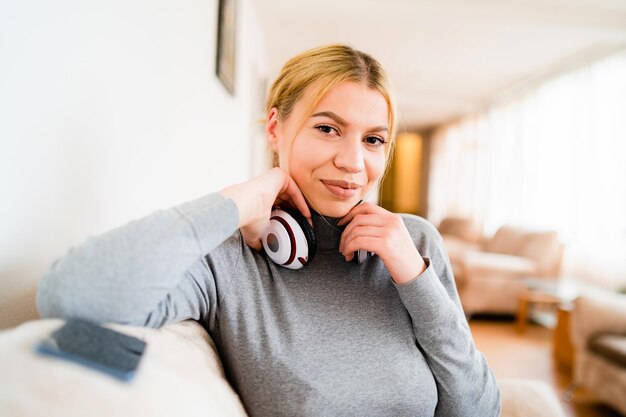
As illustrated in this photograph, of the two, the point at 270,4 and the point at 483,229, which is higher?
the point at 270,4

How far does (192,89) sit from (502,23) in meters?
3.17

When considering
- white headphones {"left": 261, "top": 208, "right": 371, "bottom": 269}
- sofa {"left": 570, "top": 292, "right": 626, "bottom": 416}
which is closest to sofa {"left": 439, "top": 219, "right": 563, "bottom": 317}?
sofa {"left": 570, "top": 292, "right": 626, "bottom": 416}

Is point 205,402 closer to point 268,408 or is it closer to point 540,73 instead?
point 268,408

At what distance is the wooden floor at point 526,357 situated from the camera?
2.45 metres

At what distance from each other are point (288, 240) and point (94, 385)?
1.53 ft

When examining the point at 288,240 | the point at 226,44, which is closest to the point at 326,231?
the point at 288,240

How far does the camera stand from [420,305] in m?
0.85

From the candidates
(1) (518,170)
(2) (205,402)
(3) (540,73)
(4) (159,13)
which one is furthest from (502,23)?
(2) (205,402)

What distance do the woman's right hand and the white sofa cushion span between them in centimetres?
27

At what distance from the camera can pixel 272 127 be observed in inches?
43.8

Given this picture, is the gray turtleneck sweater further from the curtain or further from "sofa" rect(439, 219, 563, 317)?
the curtain

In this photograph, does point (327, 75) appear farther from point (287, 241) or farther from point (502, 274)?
point (502, 274)

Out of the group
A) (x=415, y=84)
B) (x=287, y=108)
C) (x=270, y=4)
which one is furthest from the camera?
(x=415, y=84)

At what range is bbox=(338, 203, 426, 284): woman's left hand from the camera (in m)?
0.86
